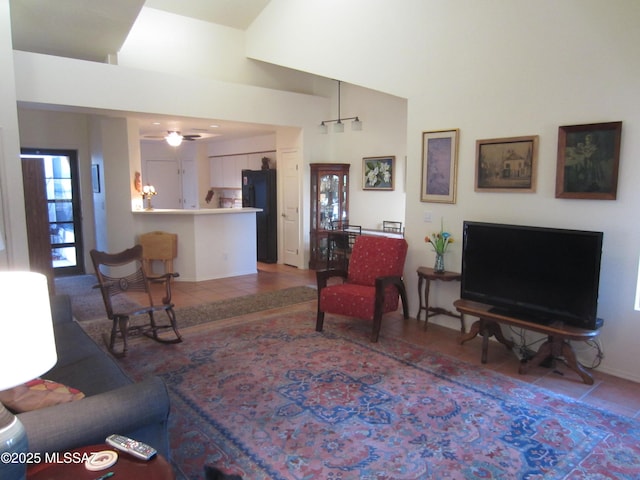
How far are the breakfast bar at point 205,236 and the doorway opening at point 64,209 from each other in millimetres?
1340

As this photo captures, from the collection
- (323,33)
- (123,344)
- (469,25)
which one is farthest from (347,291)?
(323,33)

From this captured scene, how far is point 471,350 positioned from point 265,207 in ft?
15.9

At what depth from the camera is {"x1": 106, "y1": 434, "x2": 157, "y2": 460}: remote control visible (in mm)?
1586

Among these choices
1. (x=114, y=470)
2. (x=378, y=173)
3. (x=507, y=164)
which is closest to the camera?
(x=114, y=470)

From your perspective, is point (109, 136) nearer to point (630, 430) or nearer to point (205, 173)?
point (205, 173)

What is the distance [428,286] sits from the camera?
14.8 ft

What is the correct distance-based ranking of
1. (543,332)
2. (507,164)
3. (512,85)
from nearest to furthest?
(543,332)
(512,85)
(507,164)

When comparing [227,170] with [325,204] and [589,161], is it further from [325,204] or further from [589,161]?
[589,161]

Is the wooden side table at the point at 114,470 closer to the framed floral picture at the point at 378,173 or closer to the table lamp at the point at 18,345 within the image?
the table lamp at the point at 18,345

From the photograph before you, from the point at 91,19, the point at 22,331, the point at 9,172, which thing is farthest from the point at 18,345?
the point at 91,19

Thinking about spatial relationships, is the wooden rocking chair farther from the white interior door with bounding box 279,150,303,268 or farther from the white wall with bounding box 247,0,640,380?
the white interior door with bounding box 279,150,303,268

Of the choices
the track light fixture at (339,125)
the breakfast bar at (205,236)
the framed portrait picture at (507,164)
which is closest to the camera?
the framed portrait picture at (507,164)

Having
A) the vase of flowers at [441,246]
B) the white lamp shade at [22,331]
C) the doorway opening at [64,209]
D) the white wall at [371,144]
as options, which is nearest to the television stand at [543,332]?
the vase of flowers at [441,246]

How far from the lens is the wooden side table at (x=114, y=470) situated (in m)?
1.50
